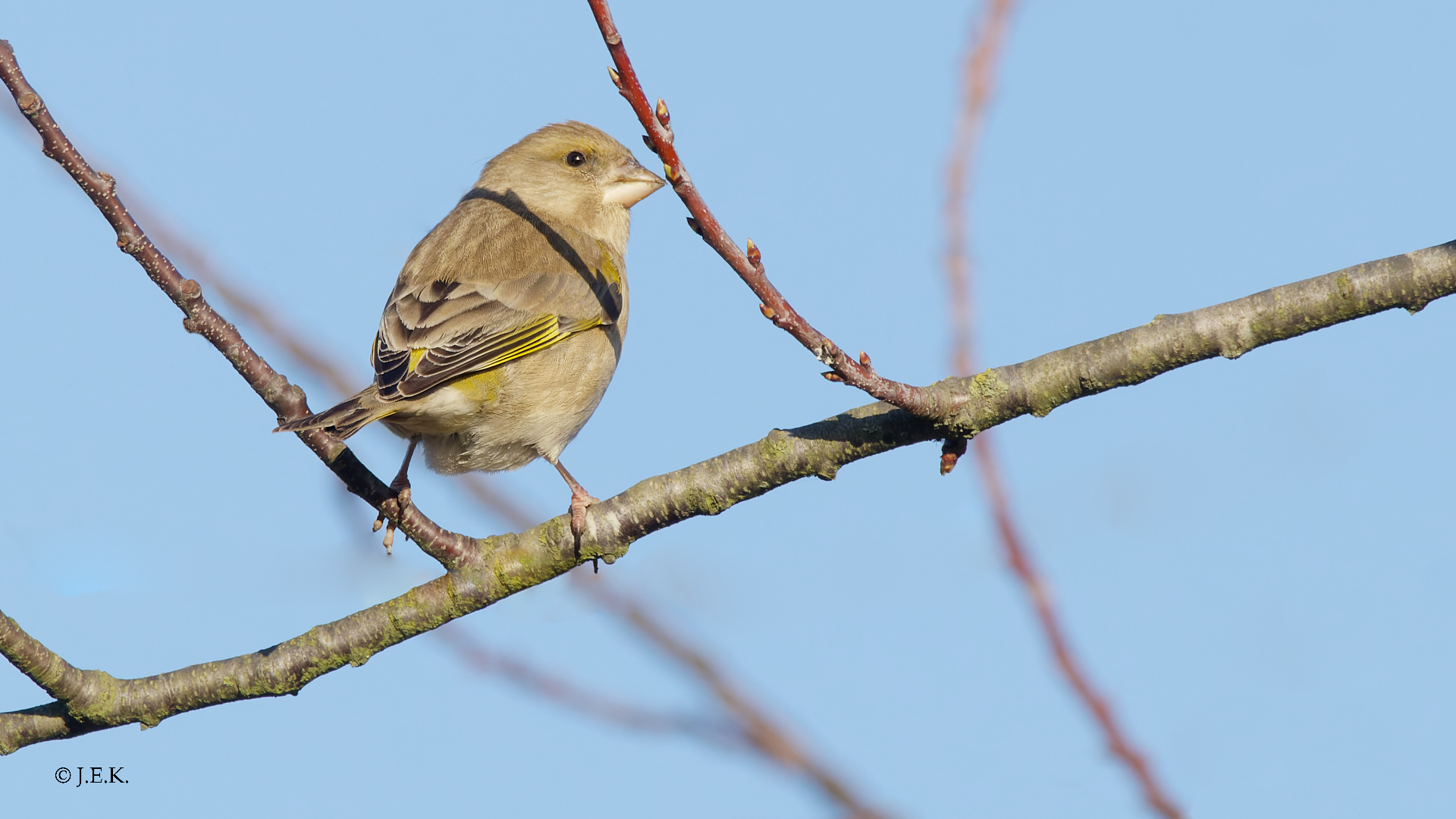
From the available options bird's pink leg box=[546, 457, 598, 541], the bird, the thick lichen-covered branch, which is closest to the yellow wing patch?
the bird

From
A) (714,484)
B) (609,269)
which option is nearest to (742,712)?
(714,484)

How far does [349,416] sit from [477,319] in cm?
146

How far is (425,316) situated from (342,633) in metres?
1.92

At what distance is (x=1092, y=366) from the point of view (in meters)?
3.88

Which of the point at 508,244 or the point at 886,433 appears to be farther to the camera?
the point at 508,244

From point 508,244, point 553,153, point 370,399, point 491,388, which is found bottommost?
point 370,399

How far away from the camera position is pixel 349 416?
470cm

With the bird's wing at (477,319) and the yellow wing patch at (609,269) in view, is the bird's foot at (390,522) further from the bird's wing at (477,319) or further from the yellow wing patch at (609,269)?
the yellow wing patch at (609,269)

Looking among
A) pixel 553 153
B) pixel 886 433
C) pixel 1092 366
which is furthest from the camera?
pixel 553 153

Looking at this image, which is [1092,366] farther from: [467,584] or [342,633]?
[342,633]

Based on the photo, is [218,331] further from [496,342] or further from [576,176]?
[576,176]

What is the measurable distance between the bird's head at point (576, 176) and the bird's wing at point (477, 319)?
872mm

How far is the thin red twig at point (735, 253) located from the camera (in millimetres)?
2695

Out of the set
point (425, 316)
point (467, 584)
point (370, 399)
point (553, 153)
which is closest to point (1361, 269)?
point (467, 584)
